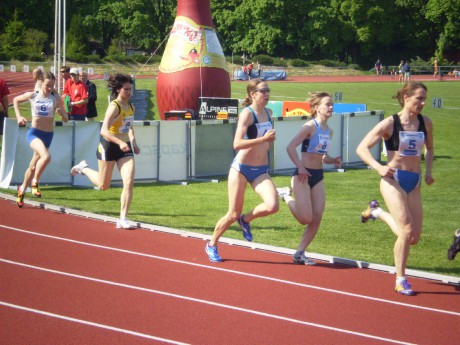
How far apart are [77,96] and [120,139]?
748 centimetres

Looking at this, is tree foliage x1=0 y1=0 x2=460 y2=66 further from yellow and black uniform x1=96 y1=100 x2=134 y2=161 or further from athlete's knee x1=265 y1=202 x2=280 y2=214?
athlete's knee x1=265 y1=202 x2=280 y2=214

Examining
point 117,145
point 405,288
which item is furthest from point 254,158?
point 117,145

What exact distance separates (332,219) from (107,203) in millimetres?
3630

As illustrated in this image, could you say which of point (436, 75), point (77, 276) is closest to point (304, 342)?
point (77, 276)

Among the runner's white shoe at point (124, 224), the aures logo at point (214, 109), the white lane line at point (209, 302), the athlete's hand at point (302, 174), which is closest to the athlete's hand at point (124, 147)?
the runner's white shoe at point (124, 224)

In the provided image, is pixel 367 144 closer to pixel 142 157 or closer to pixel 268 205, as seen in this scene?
pixel 268 205

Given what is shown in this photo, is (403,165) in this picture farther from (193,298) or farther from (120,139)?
(120,139)

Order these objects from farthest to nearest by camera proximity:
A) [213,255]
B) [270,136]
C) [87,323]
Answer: [213,255]
[270,136]
[87,323]

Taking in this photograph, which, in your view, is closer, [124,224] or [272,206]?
[272,206]

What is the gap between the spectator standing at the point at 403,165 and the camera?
25.6 feet

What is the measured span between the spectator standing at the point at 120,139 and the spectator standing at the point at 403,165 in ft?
12.5

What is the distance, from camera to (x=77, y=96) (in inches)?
713

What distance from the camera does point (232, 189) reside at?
29.0 ft

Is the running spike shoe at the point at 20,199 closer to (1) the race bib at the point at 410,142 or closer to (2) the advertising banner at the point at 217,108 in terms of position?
(1) the race bib at the point at 410,142
